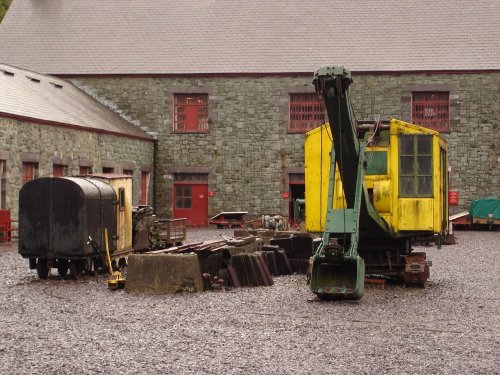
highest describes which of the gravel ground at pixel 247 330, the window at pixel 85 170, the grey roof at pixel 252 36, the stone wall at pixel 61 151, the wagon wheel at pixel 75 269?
the grey roof at pixel 252 36

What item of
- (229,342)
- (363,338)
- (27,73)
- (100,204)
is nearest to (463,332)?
(363,338)

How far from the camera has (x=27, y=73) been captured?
31.3 meters

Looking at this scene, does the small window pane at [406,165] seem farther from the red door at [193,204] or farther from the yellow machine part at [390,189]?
the red door at [193,204]

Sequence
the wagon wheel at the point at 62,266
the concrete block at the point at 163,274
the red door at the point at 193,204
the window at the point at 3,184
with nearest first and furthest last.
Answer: the concrete block at the point at 163,274, the wagon wheel at the point at 62,266, the window at the point at 3,184, the red door at the point at 193,204

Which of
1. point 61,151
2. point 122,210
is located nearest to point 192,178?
point 61,151

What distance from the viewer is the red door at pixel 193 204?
113 feet

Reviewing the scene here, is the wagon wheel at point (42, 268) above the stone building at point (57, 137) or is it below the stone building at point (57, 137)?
below

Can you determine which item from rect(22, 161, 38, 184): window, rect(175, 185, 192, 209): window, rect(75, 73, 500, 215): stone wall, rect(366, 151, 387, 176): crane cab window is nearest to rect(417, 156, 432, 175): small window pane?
rect(366, 151, 387, 176): crane cab window

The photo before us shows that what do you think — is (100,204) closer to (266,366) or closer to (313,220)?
(313,220)

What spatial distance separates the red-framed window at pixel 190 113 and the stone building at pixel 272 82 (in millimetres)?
41

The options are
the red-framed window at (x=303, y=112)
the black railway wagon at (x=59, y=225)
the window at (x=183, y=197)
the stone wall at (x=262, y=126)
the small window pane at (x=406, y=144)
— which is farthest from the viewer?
the window at (x=183, y=197)

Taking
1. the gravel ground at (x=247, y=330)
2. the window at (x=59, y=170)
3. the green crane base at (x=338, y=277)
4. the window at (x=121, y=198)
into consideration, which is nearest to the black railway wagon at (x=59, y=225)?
the gravel ground at (x=247, y=330)

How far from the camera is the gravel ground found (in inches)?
320

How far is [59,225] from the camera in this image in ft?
51.4
